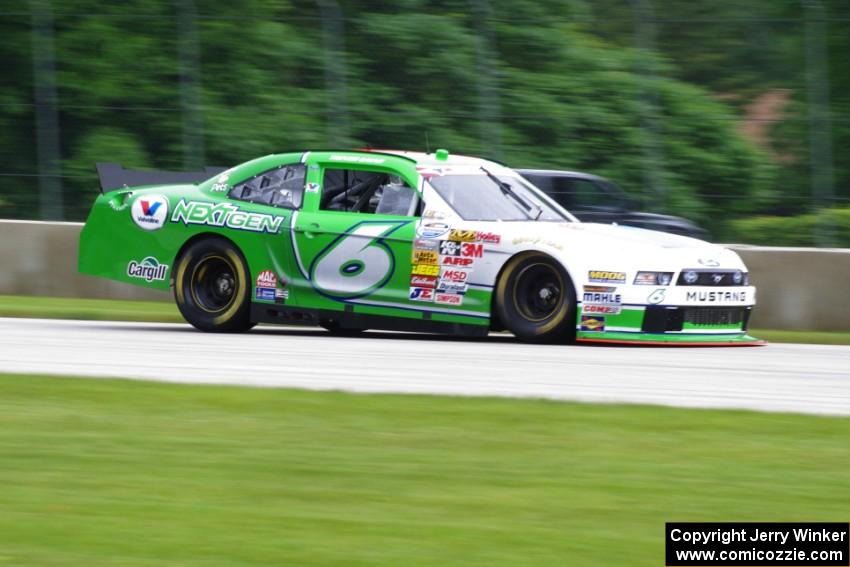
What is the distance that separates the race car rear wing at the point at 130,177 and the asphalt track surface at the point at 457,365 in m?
1.41

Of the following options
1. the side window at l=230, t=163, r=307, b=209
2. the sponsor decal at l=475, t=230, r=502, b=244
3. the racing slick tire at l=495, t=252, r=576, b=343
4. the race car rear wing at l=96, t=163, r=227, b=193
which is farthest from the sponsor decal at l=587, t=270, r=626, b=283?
the race car rear wing at l=96, t=163, r=227, b=193

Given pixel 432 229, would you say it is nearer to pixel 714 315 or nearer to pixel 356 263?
pixel 356 263

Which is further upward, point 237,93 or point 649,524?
point 237,93

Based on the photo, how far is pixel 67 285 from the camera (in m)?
16.7

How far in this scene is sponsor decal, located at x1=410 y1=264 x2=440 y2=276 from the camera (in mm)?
11844

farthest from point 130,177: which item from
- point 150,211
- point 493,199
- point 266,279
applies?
point 493,199

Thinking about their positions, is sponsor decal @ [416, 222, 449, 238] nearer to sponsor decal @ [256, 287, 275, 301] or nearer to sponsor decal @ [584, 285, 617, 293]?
sponsor decal @ [584, 285, 617, 293]

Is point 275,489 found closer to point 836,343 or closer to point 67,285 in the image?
point 836,343

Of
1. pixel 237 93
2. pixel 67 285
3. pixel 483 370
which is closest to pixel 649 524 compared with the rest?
pixel 483 370

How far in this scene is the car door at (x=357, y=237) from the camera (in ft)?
39.4

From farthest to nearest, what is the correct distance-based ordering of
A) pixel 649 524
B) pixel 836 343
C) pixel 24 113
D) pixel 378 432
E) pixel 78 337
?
pixel 24 113 → pixel 836 343 → pixel 78 337 → pixel 378 432 → pixel 649 524

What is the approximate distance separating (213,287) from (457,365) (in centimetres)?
330

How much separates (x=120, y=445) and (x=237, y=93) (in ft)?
40.1

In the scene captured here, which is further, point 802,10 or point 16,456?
point 802,10
